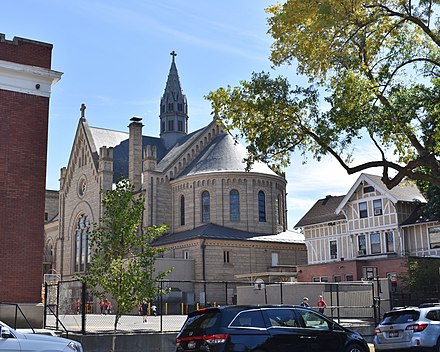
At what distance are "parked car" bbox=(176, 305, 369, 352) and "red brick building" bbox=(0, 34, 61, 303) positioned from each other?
9693 millimetres

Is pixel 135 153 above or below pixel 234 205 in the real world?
above

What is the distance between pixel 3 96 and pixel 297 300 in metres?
23.8

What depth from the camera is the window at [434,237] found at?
4078 centimetres

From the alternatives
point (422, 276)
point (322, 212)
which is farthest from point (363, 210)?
point (422, 276)

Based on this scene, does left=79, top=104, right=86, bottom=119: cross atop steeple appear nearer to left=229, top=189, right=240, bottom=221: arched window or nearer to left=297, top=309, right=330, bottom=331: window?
left=229, top=189, right=240, bottom=221: arched window

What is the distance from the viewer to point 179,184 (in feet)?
191

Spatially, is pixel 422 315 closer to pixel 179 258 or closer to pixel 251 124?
pixel 251 124

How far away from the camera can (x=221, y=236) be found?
5206 cm

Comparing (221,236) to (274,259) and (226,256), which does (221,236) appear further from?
(274,259)

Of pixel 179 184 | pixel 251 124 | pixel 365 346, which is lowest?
pixel 365 346

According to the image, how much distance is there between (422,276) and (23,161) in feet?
88.1

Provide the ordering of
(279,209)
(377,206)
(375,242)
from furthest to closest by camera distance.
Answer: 1. (279,209)
2. (377,206)
3. (375,242)

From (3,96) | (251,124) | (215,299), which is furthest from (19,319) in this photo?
(215,299)

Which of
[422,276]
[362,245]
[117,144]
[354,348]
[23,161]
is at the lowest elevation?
[354,348]
